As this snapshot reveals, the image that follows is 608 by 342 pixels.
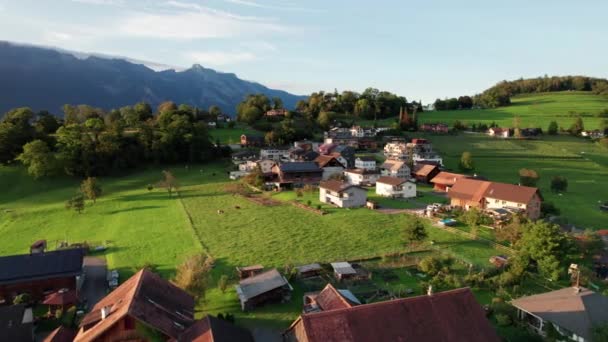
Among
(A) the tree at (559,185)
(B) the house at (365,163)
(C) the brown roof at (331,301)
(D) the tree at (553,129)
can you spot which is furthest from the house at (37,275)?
(D) the tree at (553,129)

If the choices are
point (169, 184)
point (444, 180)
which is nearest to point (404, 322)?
point (444, 180)

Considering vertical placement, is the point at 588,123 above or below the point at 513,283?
above

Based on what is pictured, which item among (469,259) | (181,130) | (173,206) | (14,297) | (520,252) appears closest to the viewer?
(14,297)

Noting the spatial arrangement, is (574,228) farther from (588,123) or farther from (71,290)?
(588,123)

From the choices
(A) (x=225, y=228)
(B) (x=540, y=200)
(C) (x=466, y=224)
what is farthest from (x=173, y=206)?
(B) (x=540, y=200)

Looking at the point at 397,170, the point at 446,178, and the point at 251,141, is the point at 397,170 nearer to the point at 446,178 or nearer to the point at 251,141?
the point at 446,178

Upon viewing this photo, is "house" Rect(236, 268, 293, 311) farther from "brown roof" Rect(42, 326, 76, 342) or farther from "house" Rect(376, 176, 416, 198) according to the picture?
"house" Rect(376, 176, 416, 198)

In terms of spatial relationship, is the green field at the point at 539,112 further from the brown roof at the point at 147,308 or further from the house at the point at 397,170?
the brown roof at the point at 147,308
